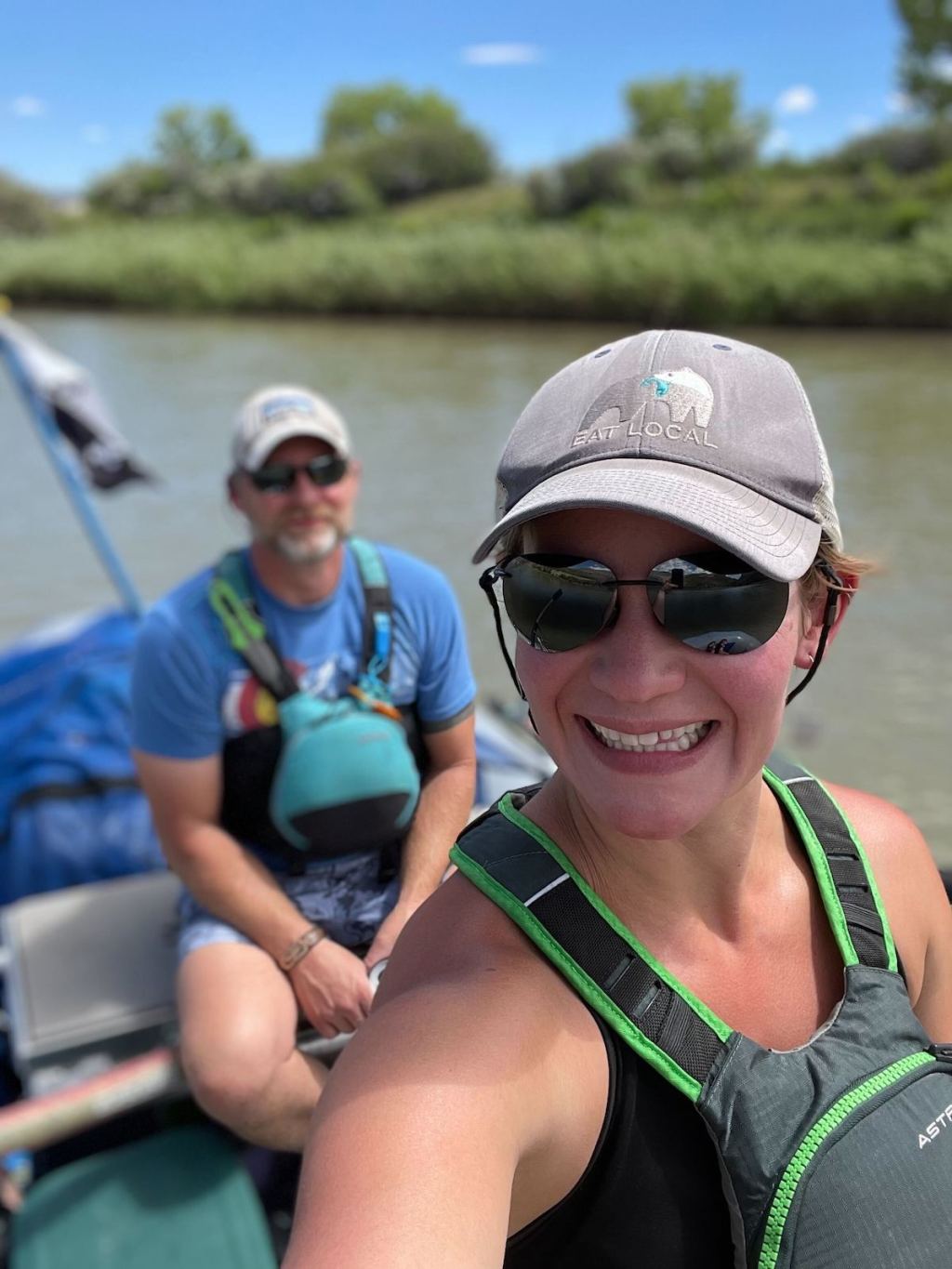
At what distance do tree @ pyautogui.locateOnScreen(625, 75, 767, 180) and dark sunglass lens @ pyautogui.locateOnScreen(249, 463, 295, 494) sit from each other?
3437 centimetres

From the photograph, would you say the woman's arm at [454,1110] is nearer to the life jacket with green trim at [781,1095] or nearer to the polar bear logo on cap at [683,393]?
the life jacket with green trim at [781,1095]

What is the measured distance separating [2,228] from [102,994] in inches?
1631

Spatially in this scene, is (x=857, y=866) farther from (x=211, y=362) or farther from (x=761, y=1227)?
(x=211, y=362)

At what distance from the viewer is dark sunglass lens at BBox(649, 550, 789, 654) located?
0.91 m

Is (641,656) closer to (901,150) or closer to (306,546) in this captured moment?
(306,546)

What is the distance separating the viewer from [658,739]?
0.95m

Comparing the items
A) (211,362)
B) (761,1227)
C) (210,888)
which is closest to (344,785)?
(210,888)

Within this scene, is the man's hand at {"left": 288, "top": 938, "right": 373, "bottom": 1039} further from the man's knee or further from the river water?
the river water

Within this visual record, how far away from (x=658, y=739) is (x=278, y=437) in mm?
1484

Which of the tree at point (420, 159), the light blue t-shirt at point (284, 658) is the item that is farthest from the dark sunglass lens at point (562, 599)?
the tree at point (420, 159)

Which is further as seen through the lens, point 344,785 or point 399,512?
point 399,512

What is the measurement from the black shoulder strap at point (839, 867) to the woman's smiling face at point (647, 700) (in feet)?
0.69

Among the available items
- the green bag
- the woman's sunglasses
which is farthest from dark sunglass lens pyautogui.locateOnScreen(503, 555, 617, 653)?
the green bag

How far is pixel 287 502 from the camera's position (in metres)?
2.19
